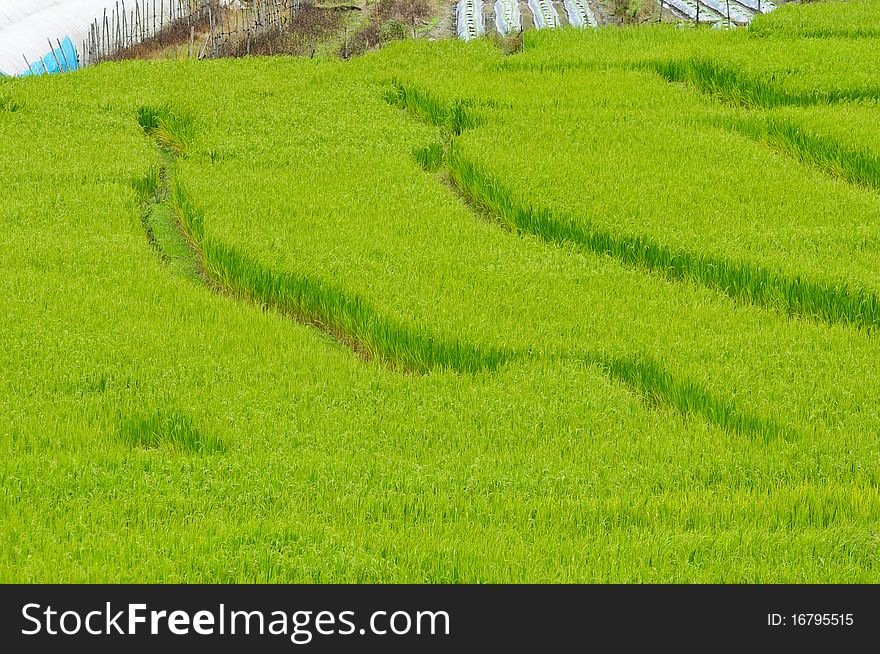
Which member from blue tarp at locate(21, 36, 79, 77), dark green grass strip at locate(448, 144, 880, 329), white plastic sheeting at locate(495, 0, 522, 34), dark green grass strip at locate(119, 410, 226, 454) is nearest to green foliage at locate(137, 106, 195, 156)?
dark green grass strip at locate(448, 144, 880, 329)

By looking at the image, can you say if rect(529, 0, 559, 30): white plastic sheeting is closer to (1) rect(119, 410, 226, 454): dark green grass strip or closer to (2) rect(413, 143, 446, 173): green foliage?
(2) rect(413, 143, 446, 173): green foliage

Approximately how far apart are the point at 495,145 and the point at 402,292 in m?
3.10

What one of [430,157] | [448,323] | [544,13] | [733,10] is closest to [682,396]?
[448,323]

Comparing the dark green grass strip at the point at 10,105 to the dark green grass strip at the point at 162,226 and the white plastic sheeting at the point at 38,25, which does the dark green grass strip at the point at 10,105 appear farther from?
the white plastic sheeting at the point at 38,25

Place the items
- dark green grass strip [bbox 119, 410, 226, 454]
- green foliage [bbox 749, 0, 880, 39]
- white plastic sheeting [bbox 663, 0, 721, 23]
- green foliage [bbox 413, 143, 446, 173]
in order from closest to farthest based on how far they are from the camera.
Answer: dark green grass strip [bbox 119, 410, 226, 454] → green foliage [bbox 413, 143, 446, 173] → green foliage [bbox 749, 0, 880, 39] → white plastic sheeting [bbox 663, 0, 721, 23]

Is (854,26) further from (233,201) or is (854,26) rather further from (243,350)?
(243,350)

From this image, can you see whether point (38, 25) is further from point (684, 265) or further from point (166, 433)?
point (166, 433)

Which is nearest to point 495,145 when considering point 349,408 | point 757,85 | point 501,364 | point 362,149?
point 362,149

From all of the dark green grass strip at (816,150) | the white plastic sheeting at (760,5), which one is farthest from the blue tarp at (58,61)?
the dark green grass strip at (816,150)

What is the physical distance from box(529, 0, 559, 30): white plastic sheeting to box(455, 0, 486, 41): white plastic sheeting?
98 centimetres

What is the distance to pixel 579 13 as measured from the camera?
771 inches

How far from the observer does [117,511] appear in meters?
3.86

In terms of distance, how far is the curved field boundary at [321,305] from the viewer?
18.6ft

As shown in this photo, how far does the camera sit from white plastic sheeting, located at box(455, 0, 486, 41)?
18.1 m
